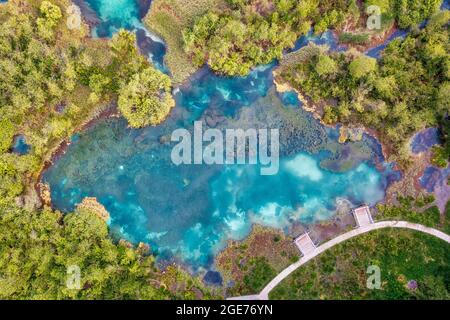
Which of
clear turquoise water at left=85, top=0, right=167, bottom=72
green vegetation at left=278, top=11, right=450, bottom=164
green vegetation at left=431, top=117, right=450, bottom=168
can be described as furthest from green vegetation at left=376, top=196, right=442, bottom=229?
clear turquoise water at left=85, top=0, right=167, bottom=72

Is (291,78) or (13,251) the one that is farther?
(291,78)

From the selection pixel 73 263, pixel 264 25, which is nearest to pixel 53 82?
pixel 73 263

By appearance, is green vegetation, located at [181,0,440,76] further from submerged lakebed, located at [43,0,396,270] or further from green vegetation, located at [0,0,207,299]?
green vegetation, located at [0,0,207,299]

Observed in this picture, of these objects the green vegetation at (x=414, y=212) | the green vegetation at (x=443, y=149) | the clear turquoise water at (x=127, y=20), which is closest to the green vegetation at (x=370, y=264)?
the green vegetation at (x=414, y=212)

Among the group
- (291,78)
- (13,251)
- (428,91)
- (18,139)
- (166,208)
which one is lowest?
(13,251)

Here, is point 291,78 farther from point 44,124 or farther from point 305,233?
point 44,124

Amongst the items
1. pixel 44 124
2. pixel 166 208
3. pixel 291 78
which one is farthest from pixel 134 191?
pixel 291 78

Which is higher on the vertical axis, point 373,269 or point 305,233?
point 305,233

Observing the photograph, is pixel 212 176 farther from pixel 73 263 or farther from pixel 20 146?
pixel 20 146
